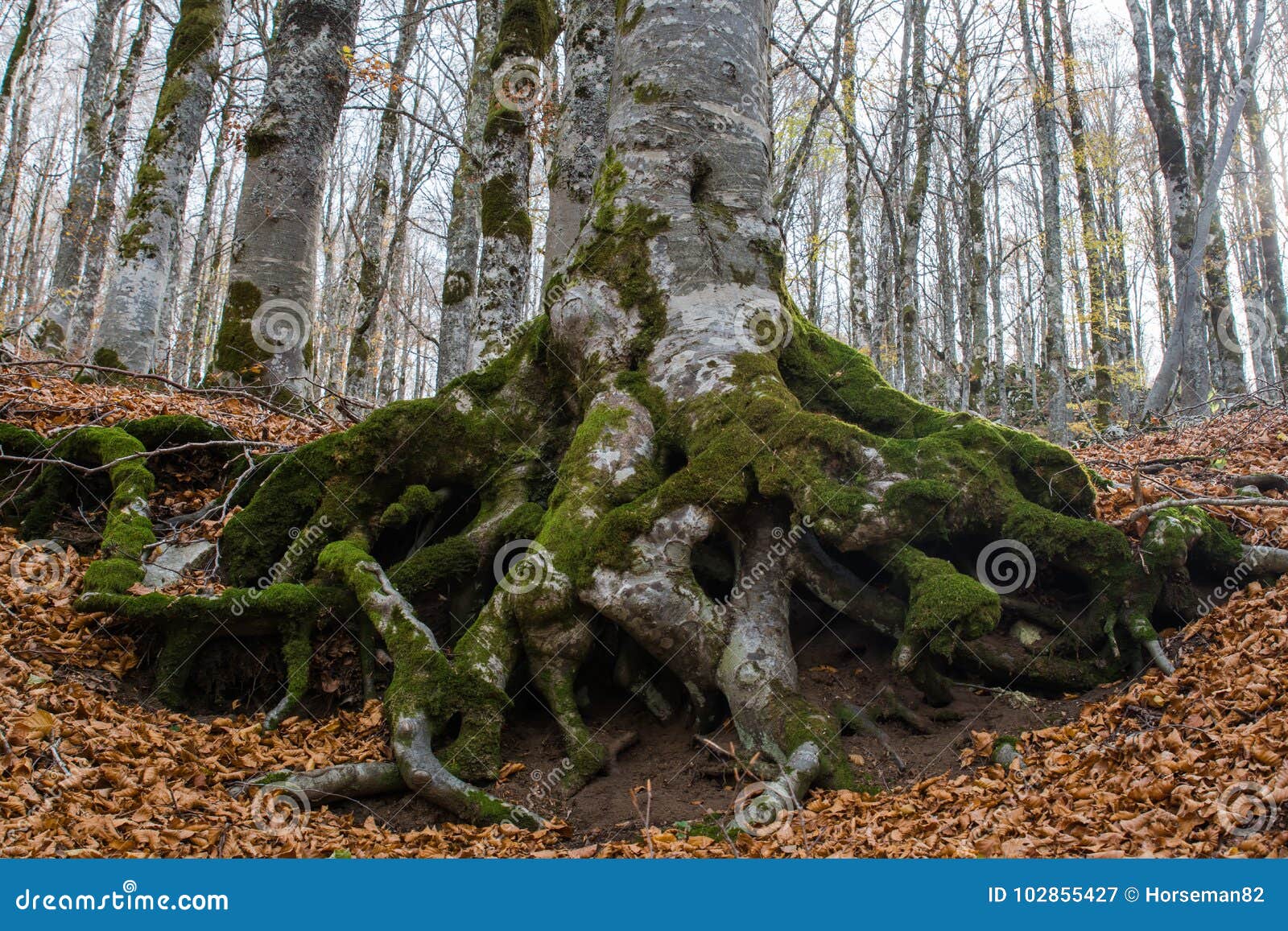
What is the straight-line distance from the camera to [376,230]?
588 inches

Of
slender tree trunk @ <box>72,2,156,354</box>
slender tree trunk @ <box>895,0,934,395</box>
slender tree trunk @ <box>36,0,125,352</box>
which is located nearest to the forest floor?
slender tree trunk @ <box>895,0,934,395</box>

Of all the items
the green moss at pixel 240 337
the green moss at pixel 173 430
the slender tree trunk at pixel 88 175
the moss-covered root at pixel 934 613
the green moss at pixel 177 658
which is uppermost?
the slender tree trunk at pixel 88 175

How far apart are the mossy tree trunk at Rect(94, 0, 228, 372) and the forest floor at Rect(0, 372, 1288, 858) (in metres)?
4.12

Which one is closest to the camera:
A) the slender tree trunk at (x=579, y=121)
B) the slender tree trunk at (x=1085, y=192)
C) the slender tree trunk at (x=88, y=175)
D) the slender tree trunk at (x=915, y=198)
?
the slender tree trunk at (x=579, y=121)

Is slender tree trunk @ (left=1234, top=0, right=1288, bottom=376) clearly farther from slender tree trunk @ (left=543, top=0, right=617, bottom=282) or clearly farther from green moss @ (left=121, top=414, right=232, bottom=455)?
green moss @ (left=121, top=414, right=232, bottom=455)

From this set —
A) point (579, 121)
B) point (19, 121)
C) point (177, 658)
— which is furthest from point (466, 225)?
point (19, 121)

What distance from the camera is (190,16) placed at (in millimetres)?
8867

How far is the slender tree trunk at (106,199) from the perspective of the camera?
1266cm

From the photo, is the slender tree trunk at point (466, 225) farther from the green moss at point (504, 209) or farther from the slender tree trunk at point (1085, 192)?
the slender tree trunk at point (1085, 192)

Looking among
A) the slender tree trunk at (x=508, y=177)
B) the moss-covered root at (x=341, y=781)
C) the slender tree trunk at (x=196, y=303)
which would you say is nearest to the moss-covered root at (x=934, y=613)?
the moss-covered root at (x=341, y=781)

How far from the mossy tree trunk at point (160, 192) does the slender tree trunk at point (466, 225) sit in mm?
3696

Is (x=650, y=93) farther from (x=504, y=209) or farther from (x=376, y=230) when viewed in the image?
(x=376, y=230)

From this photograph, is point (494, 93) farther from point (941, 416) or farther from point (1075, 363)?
point (1075, 363)

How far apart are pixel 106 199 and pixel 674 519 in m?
13.1
